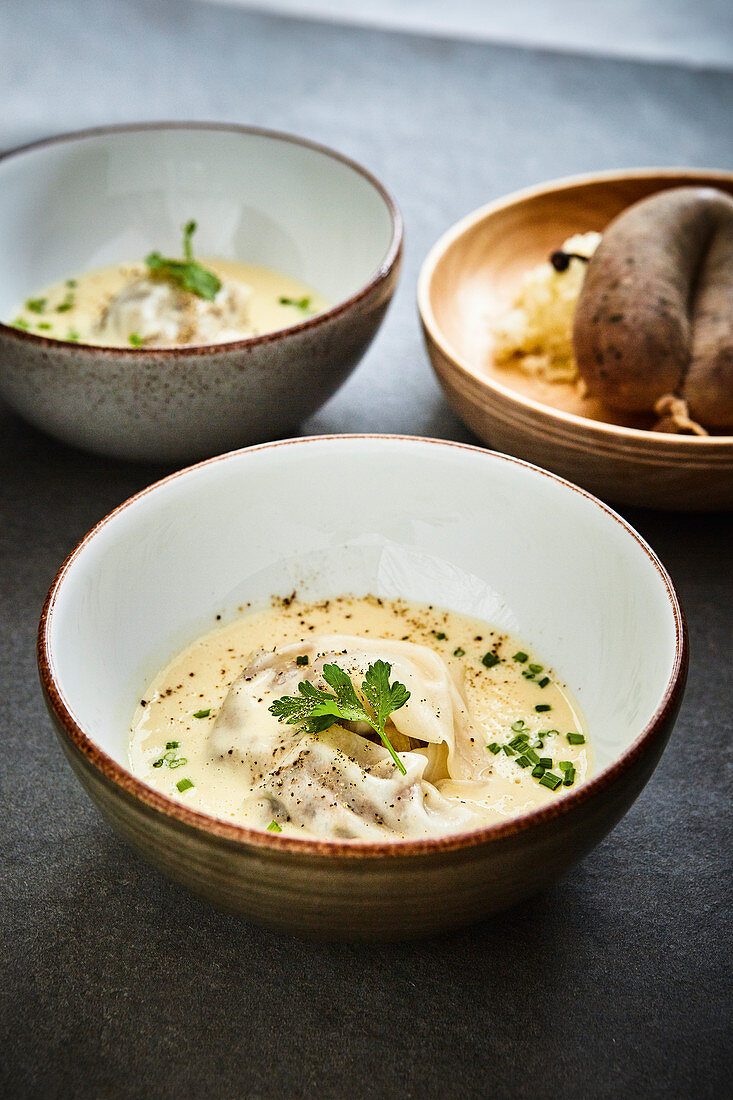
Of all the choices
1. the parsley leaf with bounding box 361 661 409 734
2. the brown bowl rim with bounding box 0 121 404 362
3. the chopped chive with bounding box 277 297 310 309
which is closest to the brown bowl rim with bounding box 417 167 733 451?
the brown bowl rim with bounding box 0 121 404 362

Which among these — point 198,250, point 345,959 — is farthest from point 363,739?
point 198,250

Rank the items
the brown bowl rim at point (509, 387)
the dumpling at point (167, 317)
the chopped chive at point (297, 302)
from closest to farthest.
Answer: the brown bowl rim at point (509, 387) < the dumpling at point (167, 317) < the chopped chive at point (297, 302)

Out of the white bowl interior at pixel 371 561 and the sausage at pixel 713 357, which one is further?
the sausage at pixel 713 357

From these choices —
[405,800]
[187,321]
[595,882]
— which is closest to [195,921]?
[405,800]

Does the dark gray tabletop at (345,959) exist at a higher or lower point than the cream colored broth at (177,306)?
lower

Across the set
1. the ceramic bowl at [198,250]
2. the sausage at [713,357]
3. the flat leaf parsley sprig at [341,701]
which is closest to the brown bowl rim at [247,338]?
the ceramic bowl at [198,250]

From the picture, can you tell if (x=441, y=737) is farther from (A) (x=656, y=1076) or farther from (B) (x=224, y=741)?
(A) (x=656, y=1076)

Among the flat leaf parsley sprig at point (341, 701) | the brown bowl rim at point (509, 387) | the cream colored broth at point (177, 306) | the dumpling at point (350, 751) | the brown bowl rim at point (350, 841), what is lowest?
the cream colored broth at point (177, 306)

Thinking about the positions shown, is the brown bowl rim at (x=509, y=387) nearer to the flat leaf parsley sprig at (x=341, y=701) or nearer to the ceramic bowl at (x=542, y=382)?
the ceramic bowl at (x=542, y=382)

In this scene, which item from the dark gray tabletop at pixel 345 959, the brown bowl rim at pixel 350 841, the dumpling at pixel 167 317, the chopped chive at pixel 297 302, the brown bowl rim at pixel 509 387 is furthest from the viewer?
the chopped chive at pixel 297 302
